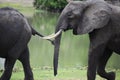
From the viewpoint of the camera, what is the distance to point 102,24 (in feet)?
30.8

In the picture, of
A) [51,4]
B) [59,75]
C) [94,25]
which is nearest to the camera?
[94,25]

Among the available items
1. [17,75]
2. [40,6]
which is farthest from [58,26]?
[40,6]

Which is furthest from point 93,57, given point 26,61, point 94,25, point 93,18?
point 26,61

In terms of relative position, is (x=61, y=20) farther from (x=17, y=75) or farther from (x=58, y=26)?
(x=17, y=75)

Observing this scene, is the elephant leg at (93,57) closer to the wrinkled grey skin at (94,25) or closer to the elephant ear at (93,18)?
the wrinkled grey skin at (94,25)

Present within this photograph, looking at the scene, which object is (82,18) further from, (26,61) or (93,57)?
(26,61)

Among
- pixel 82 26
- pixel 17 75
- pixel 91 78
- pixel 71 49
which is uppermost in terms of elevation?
pixel 82 26

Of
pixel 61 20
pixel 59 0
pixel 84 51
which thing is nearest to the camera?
pixel 61 20

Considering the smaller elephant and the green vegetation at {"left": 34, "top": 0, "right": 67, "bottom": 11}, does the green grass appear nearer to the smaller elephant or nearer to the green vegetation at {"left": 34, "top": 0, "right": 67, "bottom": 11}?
the smaller elephant

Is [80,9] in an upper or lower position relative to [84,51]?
upper

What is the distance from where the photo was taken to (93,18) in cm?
945

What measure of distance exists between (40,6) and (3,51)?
71.1m

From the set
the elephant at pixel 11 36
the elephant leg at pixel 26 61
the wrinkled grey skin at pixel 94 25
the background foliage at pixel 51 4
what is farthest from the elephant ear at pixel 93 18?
the background foliage at pixel 51 4

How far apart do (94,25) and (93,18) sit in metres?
0.18
